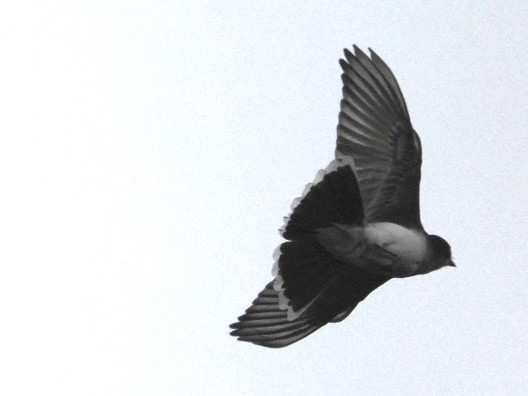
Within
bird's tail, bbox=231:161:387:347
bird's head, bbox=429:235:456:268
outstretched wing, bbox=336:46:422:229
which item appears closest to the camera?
bird's tail, bbox=231:161:387:347

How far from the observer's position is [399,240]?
43.8ft

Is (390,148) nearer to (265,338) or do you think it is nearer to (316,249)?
(316,249)

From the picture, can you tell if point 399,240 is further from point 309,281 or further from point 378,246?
point 309,281

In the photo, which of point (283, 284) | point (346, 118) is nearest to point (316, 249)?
point (283, 284)

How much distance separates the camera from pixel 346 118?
1414 centimetres

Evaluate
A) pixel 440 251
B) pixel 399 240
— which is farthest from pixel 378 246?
pixel 440 251

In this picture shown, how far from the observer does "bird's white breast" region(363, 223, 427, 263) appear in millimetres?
13273

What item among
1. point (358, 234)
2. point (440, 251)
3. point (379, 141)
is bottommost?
point (440, 251)

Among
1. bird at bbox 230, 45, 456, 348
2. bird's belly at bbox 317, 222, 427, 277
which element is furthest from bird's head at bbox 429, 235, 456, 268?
bird's belly at bbox 317, 222, 427, 277

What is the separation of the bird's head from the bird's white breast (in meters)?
0.22

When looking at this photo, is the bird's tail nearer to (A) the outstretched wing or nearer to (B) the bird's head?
(B) the bird's head

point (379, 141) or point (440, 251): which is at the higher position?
point (379, 141)

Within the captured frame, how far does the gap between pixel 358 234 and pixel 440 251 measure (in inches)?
42.0

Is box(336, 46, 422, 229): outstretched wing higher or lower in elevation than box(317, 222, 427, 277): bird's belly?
higher
